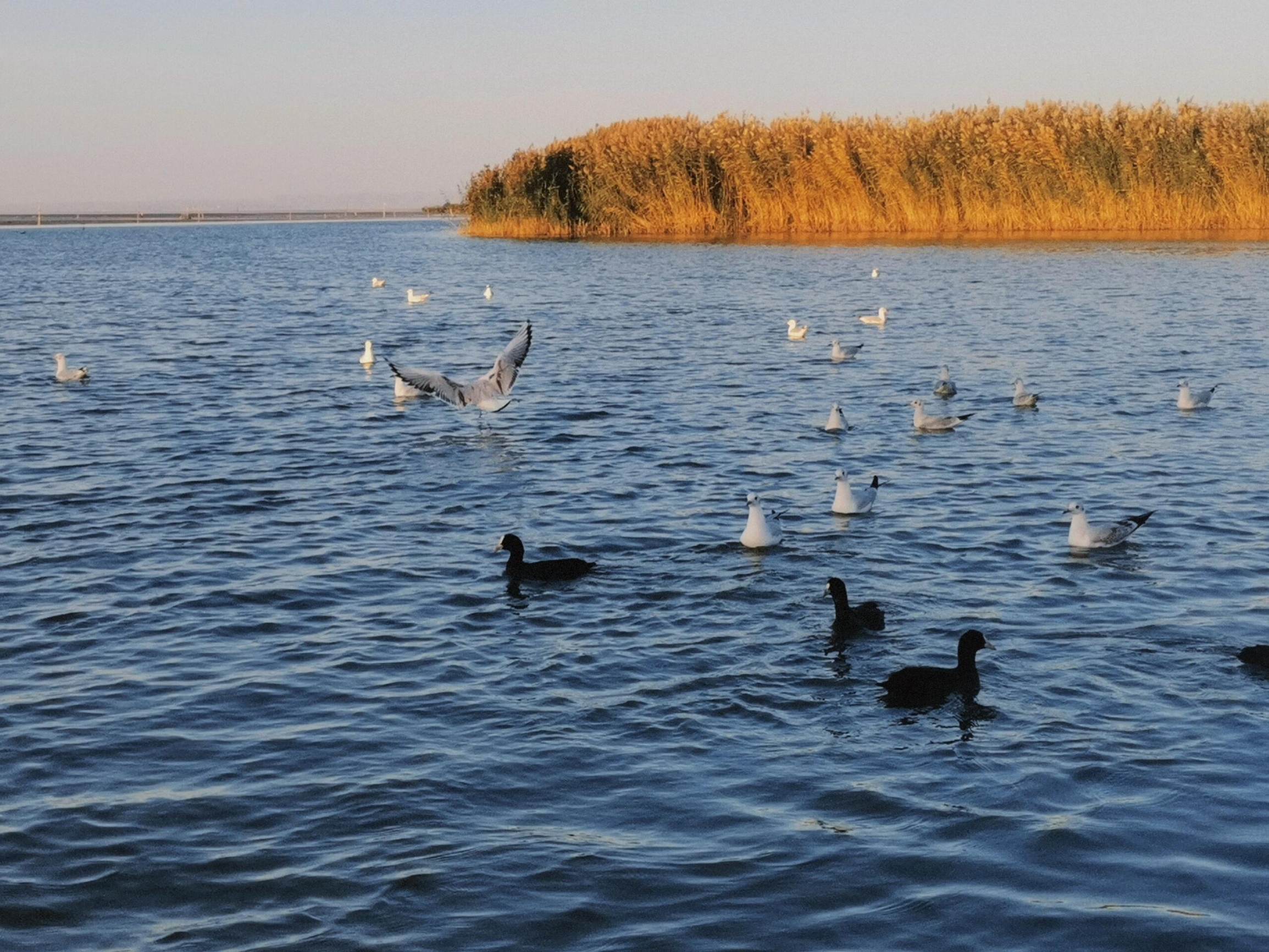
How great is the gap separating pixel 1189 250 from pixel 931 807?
4016cm

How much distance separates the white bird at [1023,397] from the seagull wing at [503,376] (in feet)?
23.6

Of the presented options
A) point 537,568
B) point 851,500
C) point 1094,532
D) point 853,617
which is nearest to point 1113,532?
point 1094,532

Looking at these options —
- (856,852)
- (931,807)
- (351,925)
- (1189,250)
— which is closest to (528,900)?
(351,925)

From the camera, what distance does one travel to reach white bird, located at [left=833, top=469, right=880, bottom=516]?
566 inches

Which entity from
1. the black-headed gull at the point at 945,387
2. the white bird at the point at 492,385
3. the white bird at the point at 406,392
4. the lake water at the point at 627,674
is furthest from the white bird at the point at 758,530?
the white bird at the point at 406,392

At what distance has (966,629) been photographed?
10.6m

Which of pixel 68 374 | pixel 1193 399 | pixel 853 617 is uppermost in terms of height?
pixel 68 374

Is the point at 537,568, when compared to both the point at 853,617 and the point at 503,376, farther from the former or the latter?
the point at 503,376

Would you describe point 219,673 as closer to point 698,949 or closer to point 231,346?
point 698,949

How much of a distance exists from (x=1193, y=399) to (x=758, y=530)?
10007 mm

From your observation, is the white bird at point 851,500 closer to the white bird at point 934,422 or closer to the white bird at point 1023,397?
the white bird at point 934,422

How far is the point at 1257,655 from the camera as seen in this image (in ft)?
31.4

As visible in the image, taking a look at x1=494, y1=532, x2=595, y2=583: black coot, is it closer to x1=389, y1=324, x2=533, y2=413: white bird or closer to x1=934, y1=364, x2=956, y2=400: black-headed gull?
x1=389, y1=324, x2=533, y2=413: white bird

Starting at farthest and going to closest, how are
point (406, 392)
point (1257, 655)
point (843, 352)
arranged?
point (843, 352), point (406, 392), point (1257, 655)
